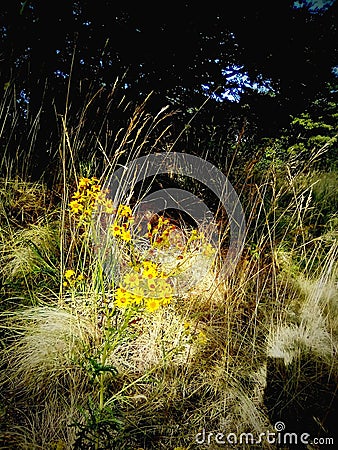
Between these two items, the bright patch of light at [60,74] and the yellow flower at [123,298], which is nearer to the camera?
the yellow flower at [123,298]

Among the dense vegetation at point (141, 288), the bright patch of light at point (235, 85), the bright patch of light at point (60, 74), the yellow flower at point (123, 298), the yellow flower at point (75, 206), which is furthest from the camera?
the bright patch of light at point (235, 85)

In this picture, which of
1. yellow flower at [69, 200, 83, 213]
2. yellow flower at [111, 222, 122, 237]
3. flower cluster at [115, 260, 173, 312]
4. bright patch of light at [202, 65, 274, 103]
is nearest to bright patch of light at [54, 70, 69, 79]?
bright patch of light at [202, 65, 274, 103]

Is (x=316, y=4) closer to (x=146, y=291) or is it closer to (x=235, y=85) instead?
(x=235, y=85)

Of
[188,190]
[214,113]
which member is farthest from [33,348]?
[214,113]

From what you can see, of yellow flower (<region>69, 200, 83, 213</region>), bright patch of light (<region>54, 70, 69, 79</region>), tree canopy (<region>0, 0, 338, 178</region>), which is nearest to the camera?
yellow flower (<region>69, 200, 83, 213</region>)

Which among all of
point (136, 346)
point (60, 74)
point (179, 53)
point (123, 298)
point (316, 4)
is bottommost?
Result: point (136, 346)

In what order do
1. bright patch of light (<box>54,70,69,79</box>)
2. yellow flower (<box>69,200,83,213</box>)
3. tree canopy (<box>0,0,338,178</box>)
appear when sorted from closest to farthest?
yellow flower (<box>69,200,83,213</box>)
tree canopy (<box>0,0,338,178</box>)
bright patch of light (<box>54,70,69,79</box>)

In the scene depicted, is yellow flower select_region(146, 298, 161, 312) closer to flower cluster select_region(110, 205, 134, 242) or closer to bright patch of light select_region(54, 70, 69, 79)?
flower cluster select_region(110, 205, 134, 242)

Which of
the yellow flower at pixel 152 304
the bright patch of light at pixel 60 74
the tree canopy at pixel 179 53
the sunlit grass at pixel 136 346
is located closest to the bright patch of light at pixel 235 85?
the tree canopy at pixel 179 53

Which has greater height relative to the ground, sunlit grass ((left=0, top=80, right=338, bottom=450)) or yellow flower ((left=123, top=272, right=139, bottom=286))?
yellow flower ((left=123, top=272, right=139, bottom=286))

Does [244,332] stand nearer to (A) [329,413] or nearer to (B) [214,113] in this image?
(A) [329,413]

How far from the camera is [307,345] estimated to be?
55.9 inches

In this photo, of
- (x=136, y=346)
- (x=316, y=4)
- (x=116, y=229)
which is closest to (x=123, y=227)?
(x=116, y=229)

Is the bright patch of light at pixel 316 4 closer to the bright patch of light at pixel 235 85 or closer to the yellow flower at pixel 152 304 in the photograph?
the bright patch of light at pixel 235 85
